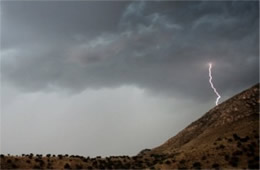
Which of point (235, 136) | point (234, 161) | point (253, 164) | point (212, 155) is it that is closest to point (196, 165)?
point (212, 155)

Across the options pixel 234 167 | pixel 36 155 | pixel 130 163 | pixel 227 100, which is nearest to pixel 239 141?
pixel 234 167

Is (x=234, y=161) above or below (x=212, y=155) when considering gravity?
below

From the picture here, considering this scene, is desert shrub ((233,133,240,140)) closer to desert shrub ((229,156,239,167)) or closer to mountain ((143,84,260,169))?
mountain ((143,84,260,169))

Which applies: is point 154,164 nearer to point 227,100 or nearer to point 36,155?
point 36,155

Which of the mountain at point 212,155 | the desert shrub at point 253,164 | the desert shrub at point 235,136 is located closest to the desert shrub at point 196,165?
the mountain at point 212,155

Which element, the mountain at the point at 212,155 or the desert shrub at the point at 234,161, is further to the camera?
the mountain at the point at 212,155

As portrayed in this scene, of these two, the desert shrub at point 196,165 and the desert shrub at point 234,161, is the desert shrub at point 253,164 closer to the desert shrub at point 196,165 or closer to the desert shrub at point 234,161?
the desert shrub at point 234,161

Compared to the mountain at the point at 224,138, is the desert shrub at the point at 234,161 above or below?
below

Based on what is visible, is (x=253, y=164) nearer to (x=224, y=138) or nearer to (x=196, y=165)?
(x=196, y=165)

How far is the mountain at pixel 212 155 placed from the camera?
211 feet

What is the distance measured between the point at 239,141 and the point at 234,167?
542 inches

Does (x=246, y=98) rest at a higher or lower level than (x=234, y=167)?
higher

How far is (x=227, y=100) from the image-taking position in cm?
10944

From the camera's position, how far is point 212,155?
2712 inches
